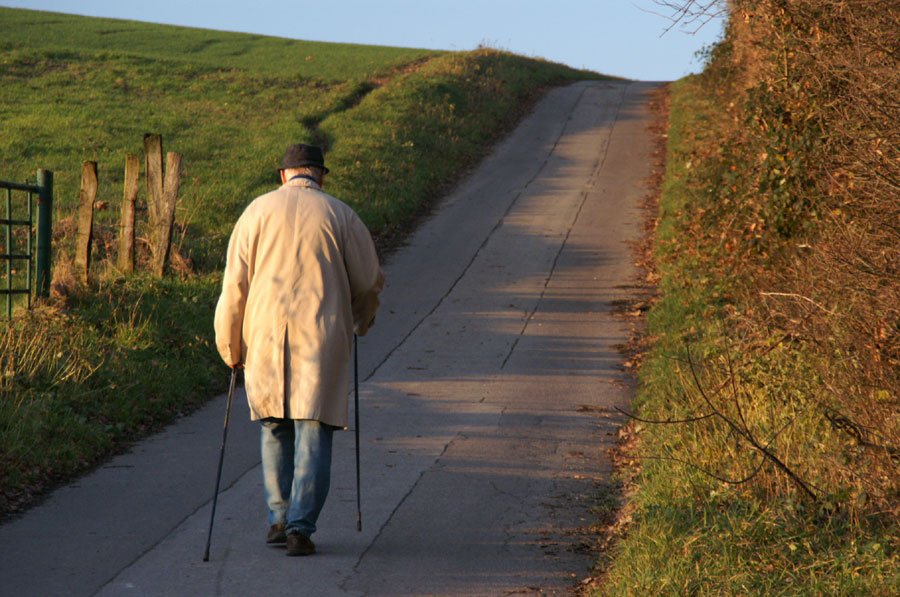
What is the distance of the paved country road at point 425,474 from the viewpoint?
495 centimetres

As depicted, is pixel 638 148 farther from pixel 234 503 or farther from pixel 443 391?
pixel 234 503

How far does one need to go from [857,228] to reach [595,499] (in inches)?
102

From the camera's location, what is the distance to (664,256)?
46.4 feet

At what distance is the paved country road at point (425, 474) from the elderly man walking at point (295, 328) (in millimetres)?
435

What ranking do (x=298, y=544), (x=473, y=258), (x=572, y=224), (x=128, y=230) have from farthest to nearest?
1. (x=572, y=224)
2. (x=473, y=258)
3. (x=128, y=230)
4. (x=298, y=544)

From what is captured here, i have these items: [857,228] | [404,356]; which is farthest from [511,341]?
[857,228]

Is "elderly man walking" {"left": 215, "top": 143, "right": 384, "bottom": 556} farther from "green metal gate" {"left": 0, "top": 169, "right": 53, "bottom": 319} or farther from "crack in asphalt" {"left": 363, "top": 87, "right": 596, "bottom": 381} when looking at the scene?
"green metal gate" {"left": 0, "top": 169, "right": 53, "bottom": 319}

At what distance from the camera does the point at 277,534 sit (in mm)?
5273

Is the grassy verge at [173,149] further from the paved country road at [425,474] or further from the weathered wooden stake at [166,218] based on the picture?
the paved country road at [425,474]

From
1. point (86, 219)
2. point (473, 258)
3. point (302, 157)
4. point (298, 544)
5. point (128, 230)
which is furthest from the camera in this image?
point (473, 258)

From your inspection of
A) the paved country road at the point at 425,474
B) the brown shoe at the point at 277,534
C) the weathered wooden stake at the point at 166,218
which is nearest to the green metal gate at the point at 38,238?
the weathered wooden stake at the point at 166,218

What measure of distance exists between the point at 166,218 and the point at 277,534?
747cm

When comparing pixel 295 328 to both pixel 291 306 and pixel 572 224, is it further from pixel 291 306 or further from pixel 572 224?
pixel 572 224

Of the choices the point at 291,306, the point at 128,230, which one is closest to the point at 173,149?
the point at 128,230
